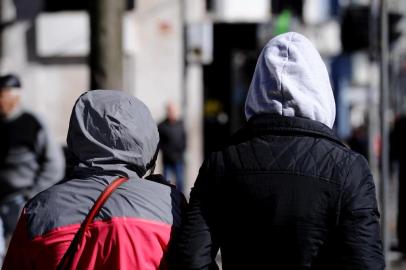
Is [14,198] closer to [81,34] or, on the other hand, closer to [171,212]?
[171,212]

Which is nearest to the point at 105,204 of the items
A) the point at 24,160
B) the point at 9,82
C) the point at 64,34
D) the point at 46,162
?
the point at 46,162

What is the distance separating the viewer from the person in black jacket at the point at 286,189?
366 cm

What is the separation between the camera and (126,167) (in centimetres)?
405

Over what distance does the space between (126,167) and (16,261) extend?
0.52 meters

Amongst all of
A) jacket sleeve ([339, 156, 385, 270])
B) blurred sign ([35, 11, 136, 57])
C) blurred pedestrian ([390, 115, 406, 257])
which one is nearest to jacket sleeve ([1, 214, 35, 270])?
jacket sleeve ([339, 156, 385, 270])

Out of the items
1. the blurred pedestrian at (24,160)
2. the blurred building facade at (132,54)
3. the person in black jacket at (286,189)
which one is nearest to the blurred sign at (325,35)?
Result: the blurred building facade at (132,54)

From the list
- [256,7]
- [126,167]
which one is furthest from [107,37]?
[256,7]

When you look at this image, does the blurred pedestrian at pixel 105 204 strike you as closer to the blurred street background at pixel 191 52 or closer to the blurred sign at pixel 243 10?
the blurred street background at pixel 191 52

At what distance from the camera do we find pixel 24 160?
25.6 ft

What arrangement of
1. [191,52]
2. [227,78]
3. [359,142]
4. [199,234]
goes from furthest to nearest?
Result: 1. [227,78]
2. [359,142]
3. [191,52]
4. [199,234]

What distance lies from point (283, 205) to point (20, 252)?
100 centimetres

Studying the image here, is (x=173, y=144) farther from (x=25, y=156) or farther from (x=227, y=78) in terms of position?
(x=25, y=156)

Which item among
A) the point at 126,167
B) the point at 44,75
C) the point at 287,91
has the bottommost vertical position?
the point at 44,75

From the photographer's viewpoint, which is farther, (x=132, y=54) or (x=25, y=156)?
(x=132, y=54)
